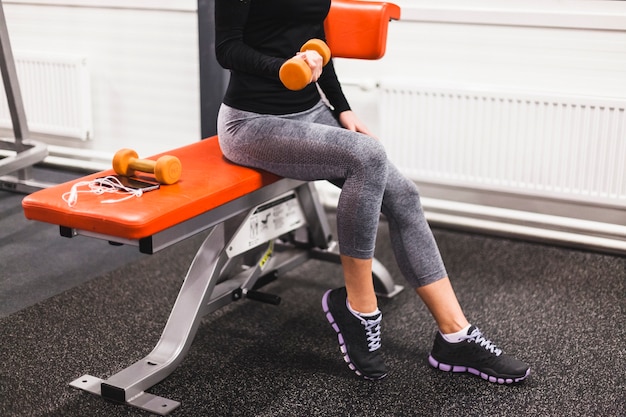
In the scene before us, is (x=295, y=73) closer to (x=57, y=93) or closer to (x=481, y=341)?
(x=481, y=341)

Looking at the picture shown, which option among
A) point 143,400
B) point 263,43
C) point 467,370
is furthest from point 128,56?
point 467,370

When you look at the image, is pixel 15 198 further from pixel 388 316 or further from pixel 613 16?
pixel 613 16

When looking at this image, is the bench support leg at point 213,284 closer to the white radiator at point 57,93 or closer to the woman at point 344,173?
the woman at point 344,173

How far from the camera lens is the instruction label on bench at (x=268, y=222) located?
213 centimetres

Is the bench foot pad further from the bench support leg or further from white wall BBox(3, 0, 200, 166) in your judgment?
white wall BBox(3, 0, 200, 166)

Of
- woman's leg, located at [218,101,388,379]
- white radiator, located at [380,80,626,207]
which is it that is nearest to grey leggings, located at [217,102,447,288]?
woman's leg, located at [218,101,388,379]

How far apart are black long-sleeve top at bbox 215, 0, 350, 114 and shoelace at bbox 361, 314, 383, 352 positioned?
22.7 inches

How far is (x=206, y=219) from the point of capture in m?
1.92

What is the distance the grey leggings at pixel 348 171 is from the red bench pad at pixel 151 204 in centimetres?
9

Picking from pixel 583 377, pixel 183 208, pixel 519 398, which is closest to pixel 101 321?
pixel 183 208

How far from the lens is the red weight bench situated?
1737 millimetres

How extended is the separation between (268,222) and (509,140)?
1.15 meters

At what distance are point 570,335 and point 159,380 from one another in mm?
1146

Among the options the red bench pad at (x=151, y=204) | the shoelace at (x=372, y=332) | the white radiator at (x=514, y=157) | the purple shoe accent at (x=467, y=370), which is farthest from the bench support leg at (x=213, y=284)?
the white radiator at (x=514, y=157)
